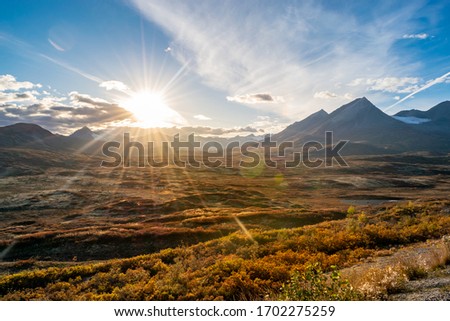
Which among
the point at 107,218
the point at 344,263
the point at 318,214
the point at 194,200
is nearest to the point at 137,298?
the point at 344,263

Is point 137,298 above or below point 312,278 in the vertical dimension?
below

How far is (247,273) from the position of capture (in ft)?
45.2

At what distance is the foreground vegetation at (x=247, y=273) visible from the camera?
884cm

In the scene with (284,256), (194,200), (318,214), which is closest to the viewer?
(284,256)

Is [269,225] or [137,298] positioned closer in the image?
[137,298]

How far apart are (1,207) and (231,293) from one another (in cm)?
6061

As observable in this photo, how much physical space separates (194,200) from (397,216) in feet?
136

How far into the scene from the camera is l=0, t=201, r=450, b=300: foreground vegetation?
348 inches

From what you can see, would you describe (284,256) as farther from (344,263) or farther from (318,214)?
(318,214)

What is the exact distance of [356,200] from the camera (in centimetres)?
6938
